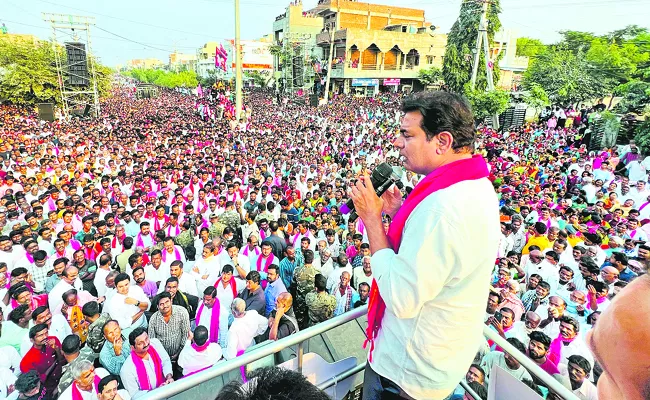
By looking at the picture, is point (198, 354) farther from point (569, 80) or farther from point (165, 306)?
point (569, 80)

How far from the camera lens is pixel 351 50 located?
32.1 meters

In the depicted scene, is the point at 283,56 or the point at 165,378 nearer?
the point at 165,378

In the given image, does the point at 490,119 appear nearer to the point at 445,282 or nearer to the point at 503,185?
the point at 503,185

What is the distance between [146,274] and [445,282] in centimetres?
454

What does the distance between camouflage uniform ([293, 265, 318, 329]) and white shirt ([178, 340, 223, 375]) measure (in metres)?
1.39

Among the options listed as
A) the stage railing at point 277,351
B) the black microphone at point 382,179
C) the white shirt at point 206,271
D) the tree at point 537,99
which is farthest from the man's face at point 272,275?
the tree at point 537,99

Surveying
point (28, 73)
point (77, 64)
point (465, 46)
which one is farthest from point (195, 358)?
point (28, 73)

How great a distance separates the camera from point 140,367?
10.2ft

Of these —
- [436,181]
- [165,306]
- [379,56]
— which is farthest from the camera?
[379,56]

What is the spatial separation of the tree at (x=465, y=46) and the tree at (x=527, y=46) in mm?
32372

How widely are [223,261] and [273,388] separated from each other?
453cm

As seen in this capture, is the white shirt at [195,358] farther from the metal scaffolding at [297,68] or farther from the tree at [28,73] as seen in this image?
the metal scaffolding at [297,68]

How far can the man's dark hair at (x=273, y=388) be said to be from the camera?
0.86 meters

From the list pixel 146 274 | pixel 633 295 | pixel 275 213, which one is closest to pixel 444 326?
pixel 633 295
